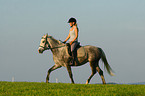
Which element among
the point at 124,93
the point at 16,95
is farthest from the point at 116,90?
the point at 16,95

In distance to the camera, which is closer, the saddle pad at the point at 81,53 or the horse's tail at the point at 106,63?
the saddle pad at the point at 81,53

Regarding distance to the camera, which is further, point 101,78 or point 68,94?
point 101,78

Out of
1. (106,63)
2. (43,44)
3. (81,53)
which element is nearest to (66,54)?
(81,53)

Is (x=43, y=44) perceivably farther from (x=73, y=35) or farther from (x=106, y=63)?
(x=106, y=63)

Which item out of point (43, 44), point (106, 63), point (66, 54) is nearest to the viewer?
point (66, 54)

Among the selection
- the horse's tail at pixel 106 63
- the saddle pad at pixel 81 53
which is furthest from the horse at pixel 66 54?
the horse's tail at pixel 106 63

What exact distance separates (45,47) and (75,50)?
5.98 feet

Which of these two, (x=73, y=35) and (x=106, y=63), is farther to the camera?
(x=106, y=63)

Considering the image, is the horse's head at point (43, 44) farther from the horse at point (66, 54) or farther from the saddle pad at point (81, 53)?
the saddle pad at point (81, 53)

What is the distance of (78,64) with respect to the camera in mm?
13844

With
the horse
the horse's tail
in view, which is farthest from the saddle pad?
the horse's tail

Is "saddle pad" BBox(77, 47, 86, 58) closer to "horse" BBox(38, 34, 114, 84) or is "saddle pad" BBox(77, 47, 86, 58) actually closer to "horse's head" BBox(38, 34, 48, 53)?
"horse" BBox(38, 34, 114, 84)

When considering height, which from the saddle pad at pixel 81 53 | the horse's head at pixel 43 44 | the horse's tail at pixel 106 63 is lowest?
the horse's tail at pixel 106 63

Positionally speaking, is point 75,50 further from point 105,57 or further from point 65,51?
point 105,57
